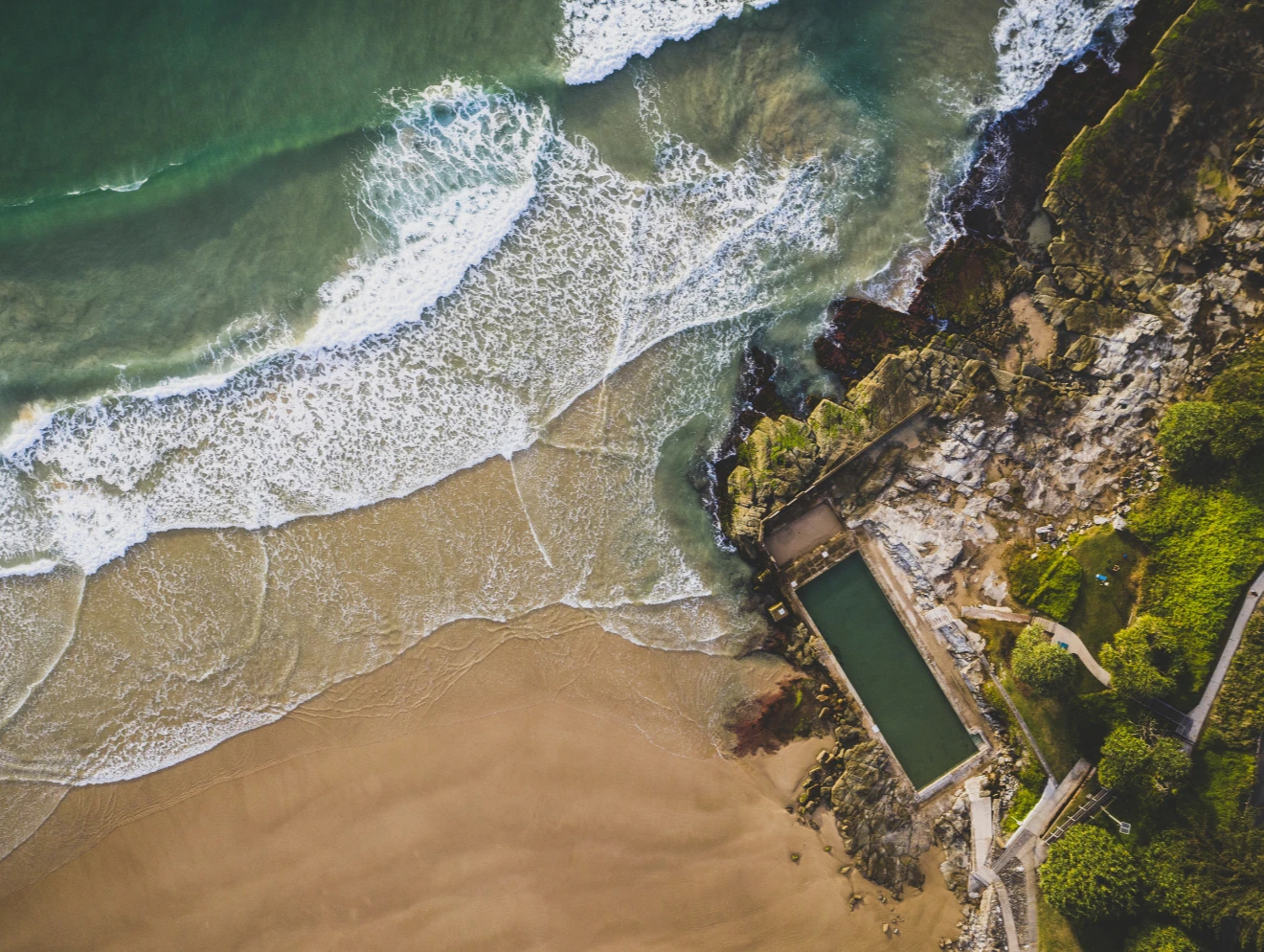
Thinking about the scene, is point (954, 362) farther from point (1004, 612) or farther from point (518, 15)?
point (518, 15)

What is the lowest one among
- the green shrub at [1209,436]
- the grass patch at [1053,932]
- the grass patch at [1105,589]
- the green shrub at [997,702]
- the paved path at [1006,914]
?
the grass patch at [1053,932]

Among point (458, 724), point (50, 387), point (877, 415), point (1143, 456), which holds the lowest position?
point (1143, 456)

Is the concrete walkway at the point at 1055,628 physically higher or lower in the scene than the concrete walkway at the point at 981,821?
higher

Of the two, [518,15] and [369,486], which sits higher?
[518,15]

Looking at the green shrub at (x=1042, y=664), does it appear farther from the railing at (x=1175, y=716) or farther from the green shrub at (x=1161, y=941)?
the green shrub at (x=1161, y=941)

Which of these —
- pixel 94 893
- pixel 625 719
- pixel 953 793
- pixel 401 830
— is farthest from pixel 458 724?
pixel 953 793

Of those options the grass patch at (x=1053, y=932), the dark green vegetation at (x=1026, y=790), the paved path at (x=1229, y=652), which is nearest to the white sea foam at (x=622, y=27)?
the paved path at (x=1229, y=652)
